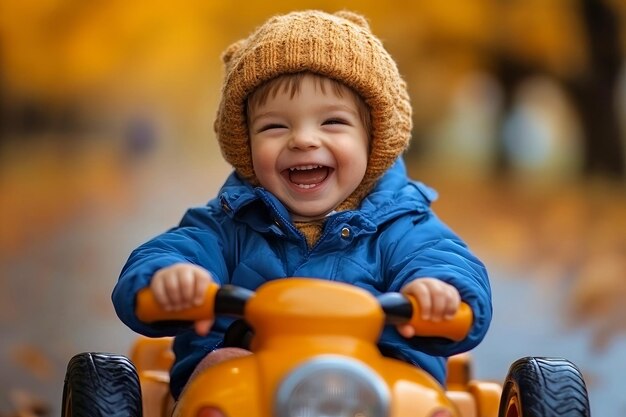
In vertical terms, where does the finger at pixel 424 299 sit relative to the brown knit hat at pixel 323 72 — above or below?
below

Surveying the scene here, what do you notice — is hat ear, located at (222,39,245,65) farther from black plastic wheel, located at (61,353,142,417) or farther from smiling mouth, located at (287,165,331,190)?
black plastic wheel, located at (61,353,142,417)

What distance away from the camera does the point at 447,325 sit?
1.61 metres

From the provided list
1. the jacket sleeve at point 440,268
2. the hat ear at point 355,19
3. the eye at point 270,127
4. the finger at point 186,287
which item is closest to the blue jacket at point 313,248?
the jacket sleeve at point 440,268

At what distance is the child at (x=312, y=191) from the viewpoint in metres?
1.96

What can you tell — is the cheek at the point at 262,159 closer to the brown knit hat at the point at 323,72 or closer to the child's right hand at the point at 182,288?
the brown knit hat at the point at 323,72

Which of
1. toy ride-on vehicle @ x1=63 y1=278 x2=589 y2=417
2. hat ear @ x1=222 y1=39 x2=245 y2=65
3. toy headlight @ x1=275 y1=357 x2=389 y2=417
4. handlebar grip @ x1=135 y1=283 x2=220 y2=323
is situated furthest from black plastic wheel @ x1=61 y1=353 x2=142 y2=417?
hat ear @ x1=222 y1=39 x2=245 y2=65

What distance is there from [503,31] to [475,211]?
1075 mm

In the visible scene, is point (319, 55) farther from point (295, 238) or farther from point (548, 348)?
point (548, 348)

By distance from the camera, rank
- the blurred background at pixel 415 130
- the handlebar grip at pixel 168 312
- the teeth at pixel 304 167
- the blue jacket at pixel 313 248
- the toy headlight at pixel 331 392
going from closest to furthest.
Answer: the toy headlight at pixel 331 392 < the handlebar grip at pixel 168 312 < the blue jacket at pixel 313 248 < the teeth at pixel 304 167 < the blurred background at pixel 415 130

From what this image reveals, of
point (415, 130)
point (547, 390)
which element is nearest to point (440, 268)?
point (547, 390)

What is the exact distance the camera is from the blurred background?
16.5 feet

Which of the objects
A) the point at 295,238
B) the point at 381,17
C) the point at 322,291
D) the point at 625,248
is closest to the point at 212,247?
the point at 295,238

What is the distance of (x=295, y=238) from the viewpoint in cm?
199

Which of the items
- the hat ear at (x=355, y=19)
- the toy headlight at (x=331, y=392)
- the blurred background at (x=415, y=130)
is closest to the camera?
the toy headlight at (x=331, y=392)
